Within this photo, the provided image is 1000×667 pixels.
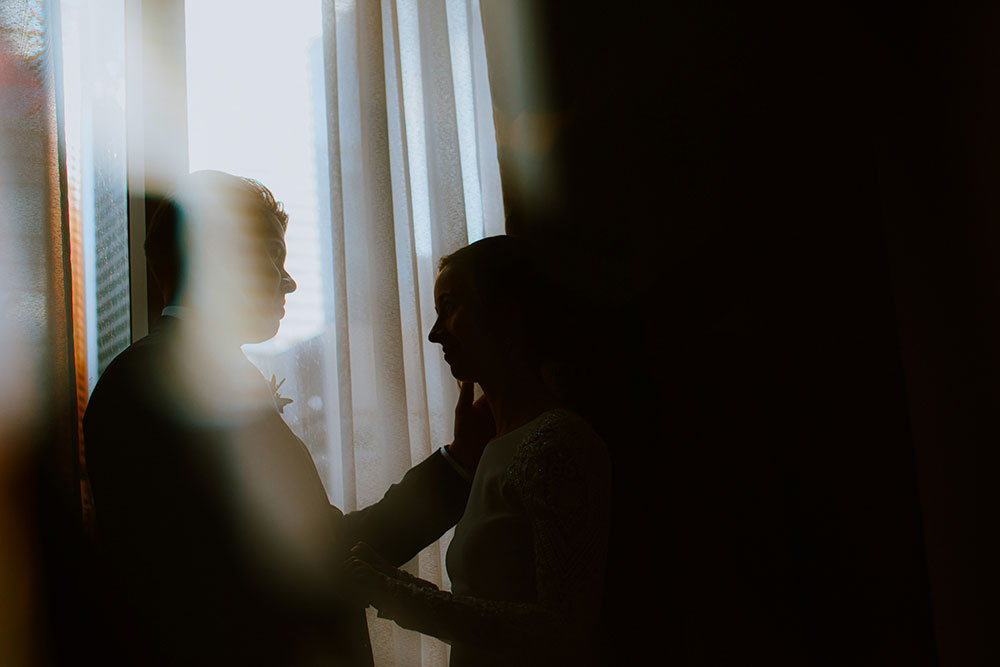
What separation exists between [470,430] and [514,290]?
1.01 feet

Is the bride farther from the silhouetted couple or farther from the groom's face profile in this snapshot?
the groom's face profile

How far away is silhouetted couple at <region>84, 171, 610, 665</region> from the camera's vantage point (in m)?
0.95

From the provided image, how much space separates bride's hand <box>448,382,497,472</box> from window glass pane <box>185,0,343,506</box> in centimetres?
39

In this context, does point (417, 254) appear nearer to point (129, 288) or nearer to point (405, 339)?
point (405, 339)

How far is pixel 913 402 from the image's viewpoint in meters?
0.90

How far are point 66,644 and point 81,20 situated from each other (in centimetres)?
131

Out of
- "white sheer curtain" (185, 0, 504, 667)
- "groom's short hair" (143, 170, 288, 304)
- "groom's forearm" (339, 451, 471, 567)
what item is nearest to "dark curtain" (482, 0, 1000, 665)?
"groom's forearm" (339, 451, 471, 567)

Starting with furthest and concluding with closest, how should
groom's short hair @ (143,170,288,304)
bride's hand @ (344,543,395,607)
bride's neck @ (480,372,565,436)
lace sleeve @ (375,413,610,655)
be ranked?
groom's short hair @ (143,170,288,304), bride's neck @ (480,372,565,436), bride's hand @ (344,543,395,607), lace sleeve @ (375,413,610,655)

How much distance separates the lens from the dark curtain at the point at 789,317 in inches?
34.5

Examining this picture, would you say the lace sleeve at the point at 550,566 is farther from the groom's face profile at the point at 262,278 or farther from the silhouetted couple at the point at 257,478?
the groom's face profile at the point at 262,278

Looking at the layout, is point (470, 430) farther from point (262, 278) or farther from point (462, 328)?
point (262, 278)

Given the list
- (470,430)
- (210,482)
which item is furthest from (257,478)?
(470,430)

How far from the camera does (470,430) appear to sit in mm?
1269

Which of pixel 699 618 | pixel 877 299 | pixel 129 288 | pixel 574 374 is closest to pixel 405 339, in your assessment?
pixel 574 374
